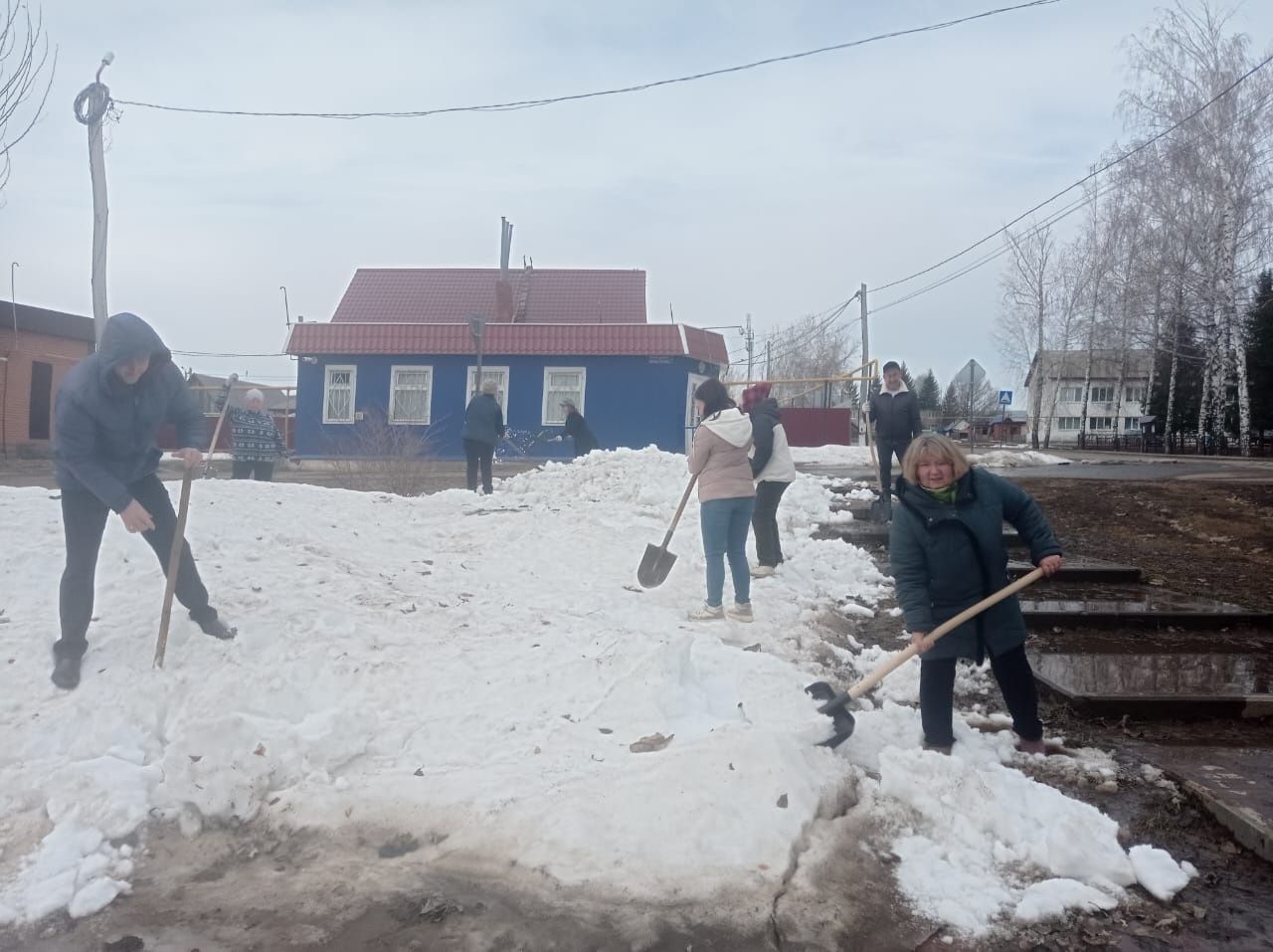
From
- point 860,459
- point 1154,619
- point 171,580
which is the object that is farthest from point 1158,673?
point 860,459

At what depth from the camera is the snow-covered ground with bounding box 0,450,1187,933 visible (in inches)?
129

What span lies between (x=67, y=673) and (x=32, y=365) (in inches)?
894

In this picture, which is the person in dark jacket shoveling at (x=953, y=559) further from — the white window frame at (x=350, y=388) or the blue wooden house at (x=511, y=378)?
the white window frame at (x=350, y=388)

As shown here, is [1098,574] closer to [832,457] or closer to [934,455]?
[934,455]

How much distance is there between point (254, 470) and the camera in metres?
10.5

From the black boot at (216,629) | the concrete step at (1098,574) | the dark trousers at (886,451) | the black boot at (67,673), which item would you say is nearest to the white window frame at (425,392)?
the dark trousers at (886,451)

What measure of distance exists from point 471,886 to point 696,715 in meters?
1.43

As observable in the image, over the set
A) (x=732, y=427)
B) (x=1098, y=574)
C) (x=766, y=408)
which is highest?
(x=766, y=408)

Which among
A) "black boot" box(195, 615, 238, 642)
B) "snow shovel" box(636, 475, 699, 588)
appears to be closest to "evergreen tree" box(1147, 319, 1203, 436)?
"snow shovel" box(636, 475, 699, 588)

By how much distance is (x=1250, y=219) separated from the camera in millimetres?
25562

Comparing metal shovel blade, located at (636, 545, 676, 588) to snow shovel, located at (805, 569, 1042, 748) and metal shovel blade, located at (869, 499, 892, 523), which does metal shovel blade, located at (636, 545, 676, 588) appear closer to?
snow shovel, located at (805, 569, 1042, 748)

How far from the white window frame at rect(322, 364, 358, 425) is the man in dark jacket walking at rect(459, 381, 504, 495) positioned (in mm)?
11920

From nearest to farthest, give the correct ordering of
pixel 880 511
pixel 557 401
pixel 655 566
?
1. pixel 655 566
2. pixel 880 511
3. pixel 557 401

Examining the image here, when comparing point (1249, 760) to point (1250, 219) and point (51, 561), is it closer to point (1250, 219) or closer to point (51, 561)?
point (51, 561)
